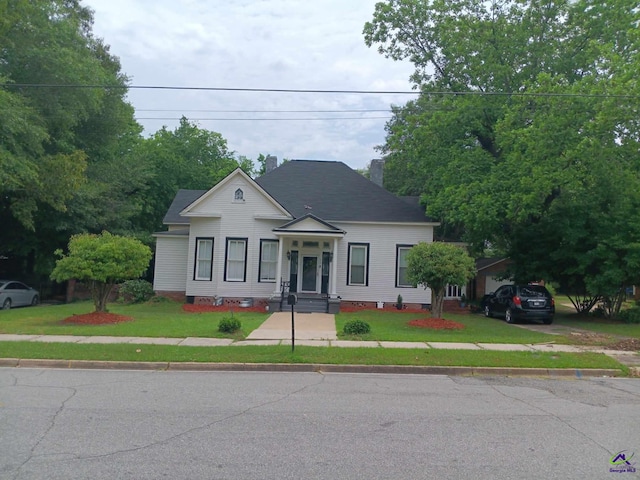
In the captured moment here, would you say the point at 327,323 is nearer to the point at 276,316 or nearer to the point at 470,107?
the point at 276,316

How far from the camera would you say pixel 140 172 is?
34562 mm

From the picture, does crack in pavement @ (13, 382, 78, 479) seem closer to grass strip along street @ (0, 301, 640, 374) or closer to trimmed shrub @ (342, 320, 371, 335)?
grass strip along street @ (0, 301, 640, 374)

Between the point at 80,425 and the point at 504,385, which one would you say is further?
the point at 504,385

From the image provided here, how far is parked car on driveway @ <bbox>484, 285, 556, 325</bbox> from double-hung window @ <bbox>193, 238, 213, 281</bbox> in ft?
43.7

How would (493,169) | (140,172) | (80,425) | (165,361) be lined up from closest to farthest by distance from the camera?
(80,425)
(165,361)
(493,169)
(140,172)

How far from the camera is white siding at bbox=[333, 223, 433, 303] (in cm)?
2486

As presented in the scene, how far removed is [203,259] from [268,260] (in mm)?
3083

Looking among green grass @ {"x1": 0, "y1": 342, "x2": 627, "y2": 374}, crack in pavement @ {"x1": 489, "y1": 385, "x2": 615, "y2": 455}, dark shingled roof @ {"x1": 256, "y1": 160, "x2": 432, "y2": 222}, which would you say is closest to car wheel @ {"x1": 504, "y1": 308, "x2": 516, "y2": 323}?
dark shingled roof @ {"x1": 256, "y1": 160, "x2": 432, "y2": 222}

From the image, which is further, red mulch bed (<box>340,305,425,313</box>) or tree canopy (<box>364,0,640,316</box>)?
red mulch bed (<box>340,305,425,313</box>)

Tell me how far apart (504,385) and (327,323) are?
915 centimetres

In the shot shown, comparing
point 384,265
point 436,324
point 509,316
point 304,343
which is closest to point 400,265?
point 384,265

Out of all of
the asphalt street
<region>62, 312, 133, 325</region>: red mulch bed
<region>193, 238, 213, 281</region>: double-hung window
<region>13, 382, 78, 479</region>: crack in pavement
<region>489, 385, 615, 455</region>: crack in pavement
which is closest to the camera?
<region>13, 382, 78, 479</region>: crack in pavement

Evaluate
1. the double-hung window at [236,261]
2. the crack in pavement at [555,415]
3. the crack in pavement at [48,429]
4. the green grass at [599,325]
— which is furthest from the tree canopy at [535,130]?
the crack in pavement at [48,429]

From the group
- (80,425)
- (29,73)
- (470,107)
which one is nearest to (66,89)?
(29,73)
